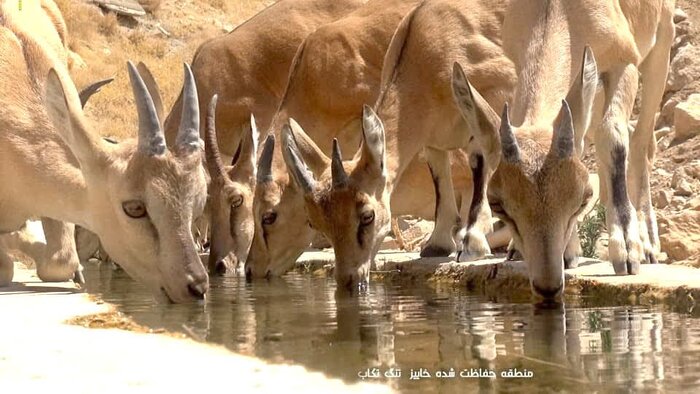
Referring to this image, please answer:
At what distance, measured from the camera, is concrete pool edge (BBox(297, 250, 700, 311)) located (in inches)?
302

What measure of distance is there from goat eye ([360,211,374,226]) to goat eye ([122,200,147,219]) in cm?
204

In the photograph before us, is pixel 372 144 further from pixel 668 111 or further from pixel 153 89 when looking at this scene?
pixel 668 111

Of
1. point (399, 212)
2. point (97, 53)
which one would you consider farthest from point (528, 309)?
point (97, 53)

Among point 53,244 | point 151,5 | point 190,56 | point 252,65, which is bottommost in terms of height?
point 53,244

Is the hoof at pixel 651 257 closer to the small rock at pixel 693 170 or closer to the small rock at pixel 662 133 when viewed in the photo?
the small rock at pixel 693 170

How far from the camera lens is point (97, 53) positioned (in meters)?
33.1

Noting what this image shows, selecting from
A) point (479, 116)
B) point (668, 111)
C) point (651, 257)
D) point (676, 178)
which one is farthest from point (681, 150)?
point (479, 116)

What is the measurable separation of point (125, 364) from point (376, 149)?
5.03 metres

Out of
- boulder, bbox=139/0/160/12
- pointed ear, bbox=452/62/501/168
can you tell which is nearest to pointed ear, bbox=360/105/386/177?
pointed ear, bbox=452/62/501/168

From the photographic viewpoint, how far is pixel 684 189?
1533 centimetres

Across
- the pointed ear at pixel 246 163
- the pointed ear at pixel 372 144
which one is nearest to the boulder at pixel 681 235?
the pointed ear at pixel 372 144

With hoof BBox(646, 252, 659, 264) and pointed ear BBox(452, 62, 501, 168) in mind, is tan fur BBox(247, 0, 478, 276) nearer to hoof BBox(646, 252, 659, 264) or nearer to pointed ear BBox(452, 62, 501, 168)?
hoof BBox(646, 252, 659, 264)

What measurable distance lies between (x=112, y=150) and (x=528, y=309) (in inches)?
116

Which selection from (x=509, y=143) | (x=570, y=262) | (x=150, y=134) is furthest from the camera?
(x=570, y=262)
